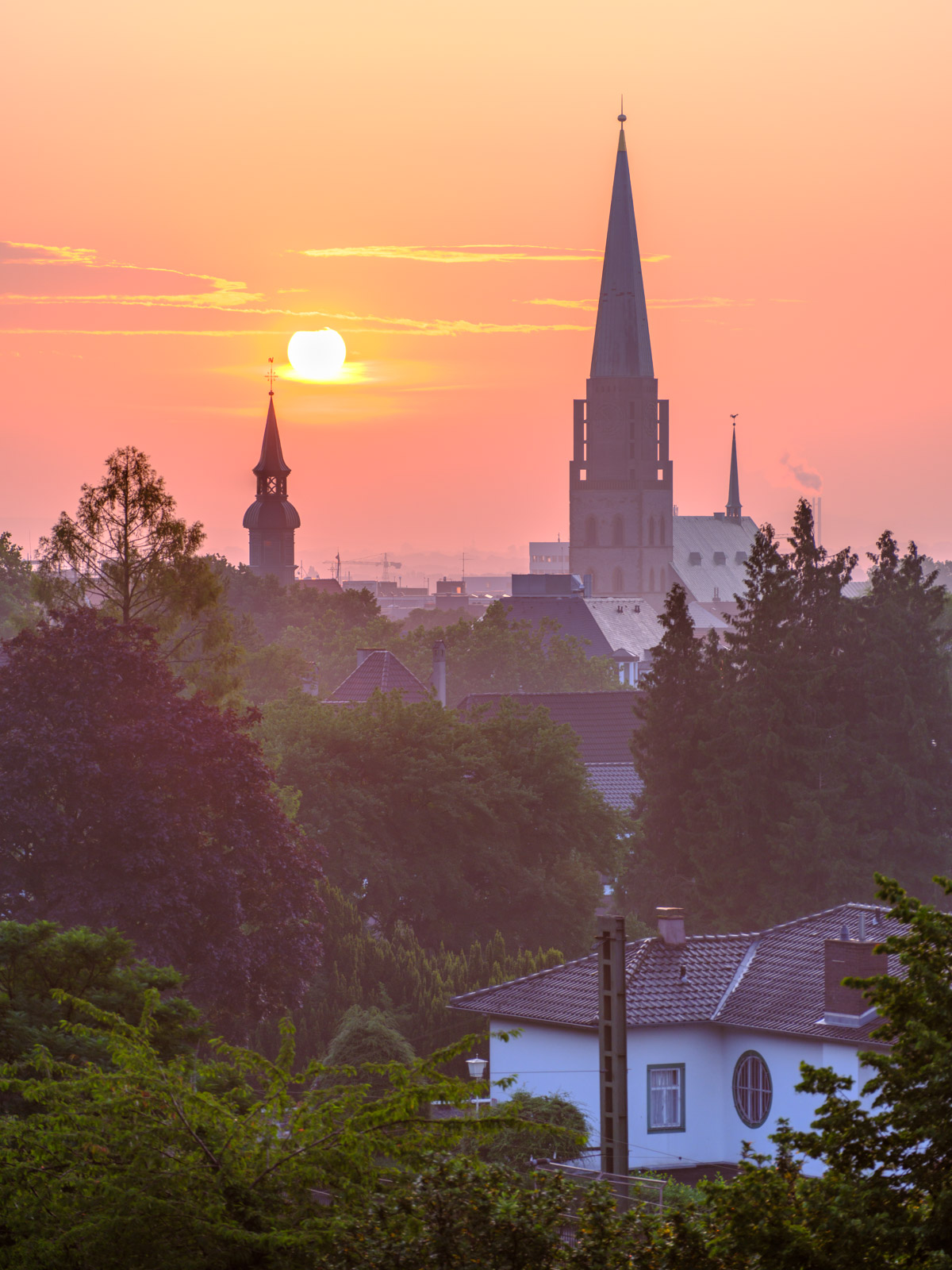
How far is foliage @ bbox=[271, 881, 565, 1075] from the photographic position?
1400 inches

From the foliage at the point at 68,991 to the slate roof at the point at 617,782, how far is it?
43.2m

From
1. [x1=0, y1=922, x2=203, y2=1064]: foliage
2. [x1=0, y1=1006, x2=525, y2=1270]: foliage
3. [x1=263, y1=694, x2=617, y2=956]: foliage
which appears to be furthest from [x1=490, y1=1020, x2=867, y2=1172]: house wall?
[x1=0, y1=1006, x2=525, y2=1270]: foliage

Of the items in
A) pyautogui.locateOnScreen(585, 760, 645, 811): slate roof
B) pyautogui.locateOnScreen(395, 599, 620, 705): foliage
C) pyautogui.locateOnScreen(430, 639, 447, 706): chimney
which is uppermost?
pyautogui.locateOnScreen(395, 599, 620, 705): foliage

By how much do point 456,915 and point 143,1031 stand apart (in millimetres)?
29025

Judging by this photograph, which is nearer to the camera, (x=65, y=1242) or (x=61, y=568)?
(x=65, y=1242)

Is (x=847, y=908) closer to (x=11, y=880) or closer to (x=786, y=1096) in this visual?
(x=786, y=1096)

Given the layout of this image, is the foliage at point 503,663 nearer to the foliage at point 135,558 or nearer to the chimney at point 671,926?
the foliage at point 135,558

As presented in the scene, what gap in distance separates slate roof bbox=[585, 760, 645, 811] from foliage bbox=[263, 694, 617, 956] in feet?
48.4

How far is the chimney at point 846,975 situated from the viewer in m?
28.5

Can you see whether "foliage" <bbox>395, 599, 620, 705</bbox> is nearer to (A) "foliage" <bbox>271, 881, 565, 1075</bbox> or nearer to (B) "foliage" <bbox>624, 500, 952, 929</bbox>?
(B) "foliage" <bbox>624, 500, 952, 929</bbox>

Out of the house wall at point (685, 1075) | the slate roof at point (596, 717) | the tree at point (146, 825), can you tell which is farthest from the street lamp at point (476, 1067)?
the slate roof at point (596, 717)

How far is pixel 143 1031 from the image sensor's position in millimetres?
14484

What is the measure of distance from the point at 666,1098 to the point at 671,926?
4179 millimetres

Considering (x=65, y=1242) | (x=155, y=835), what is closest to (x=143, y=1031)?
(x=65, y=1242)
